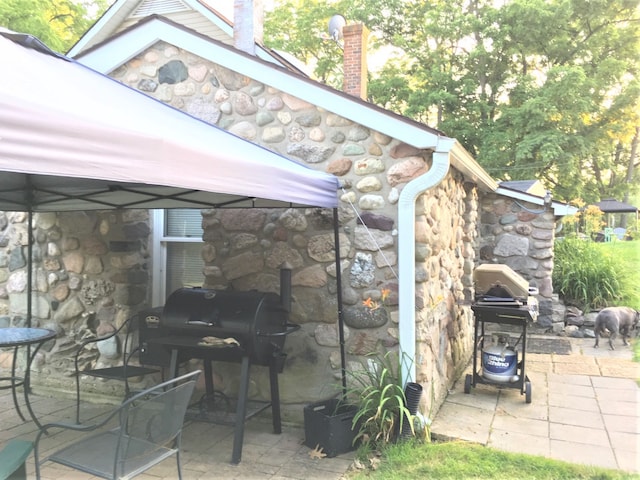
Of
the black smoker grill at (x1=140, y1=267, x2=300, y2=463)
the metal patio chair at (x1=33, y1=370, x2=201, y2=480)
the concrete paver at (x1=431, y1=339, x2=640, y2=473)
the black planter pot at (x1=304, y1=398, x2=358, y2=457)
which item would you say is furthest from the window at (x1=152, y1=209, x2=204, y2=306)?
the concrete paver at (x1=431, y1=339, x2=640, y2=473)

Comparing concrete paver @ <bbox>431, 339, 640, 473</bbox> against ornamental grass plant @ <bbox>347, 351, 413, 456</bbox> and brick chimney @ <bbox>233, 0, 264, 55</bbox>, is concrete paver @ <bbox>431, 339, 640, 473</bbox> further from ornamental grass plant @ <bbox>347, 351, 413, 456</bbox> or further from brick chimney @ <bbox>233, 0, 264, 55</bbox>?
brick chimney @ <bbox>233, 0, 264, 55</bbox>

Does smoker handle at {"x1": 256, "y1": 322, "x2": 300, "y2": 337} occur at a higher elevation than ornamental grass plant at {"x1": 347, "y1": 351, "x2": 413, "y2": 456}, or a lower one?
higher

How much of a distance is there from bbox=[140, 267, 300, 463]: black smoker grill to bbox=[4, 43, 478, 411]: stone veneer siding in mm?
283

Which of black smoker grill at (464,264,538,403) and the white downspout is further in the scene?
black smoker grill at (464,264,538,403)

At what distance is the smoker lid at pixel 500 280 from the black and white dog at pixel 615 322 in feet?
5.26

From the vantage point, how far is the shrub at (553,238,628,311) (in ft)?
26.7

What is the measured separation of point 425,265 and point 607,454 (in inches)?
75.2

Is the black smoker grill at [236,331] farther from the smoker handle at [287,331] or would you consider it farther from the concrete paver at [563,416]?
the concrete paver at [563,416]

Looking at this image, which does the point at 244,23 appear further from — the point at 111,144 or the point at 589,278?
the point at 589,278

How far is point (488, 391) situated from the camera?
199 inches

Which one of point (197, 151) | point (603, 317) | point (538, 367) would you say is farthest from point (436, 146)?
point (603, 317)

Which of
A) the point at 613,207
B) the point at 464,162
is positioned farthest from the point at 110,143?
the point at 613,207

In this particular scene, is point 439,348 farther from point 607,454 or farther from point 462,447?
point 607,454

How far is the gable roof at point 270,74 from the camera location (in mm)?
3730
